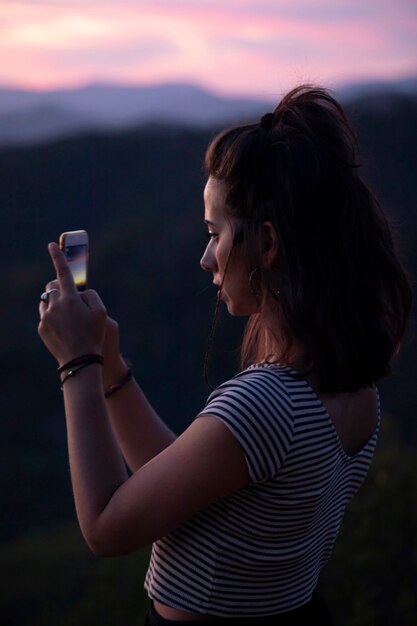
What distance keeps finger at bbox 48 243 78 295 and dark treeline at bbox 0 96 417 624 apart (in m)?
0.85

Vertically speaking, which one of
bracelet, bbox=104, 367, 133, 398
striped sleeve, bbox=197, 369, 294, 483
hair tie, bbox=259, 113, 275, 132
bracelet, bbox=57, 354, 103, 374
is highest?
hair tie, bbox=259, 113, 275, 132

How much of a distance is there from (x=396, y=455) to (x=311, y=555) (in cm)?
149

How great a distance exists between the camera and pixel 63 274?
1.08m

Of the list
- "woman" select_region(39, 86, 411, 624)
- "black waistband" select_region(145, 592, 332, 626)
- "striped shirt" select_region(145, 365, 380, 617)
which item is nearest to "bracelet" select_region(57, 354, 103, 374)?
"woman" select_region(39, 86, 411, 624)

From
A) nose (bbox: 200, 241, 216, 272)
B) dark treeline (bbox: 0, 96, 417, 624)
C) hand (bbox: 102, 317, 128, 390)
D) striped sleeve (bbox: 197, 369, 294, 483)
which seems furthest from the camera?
dark treeline (bbox: 0, 96, 417, 624)

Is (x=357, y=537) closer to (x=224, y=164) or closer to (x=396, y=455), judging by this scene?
(x=396, y=455)

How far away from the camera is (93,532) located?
3.16 ft

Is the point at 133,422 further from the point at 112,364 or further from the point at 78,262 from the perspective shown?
the point at 78,262

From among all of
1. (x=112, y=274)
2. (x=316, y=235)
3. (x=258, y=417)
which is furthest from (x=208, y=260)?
(x=112, y=274)

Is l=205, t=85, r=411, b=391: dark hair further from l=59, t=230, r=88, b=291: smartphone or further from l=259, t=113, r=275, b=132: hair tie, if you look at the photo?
l=59, t=230, r=88, b=291: smartphone

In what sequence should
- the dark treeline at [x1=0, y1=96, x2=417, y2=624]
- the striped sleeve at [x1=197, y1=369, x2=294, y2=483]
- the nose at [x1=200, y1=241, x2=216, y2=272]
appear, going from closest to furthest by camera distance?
the striped sleeve at [x1=197, y1=369, x2=294, y2=483], the nose at [x1=200, y1=241, x2=216, y2=272], the dark treeline at [x1=0, y1=96, x2=417, y2=624]

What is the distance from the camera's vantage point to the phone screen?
118 centimetres

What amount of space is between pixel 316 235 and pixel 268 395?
0.23 meters

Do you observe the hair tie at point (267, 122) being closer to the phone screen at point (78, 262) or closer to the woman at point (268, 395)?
the woman at point (268, 395)
